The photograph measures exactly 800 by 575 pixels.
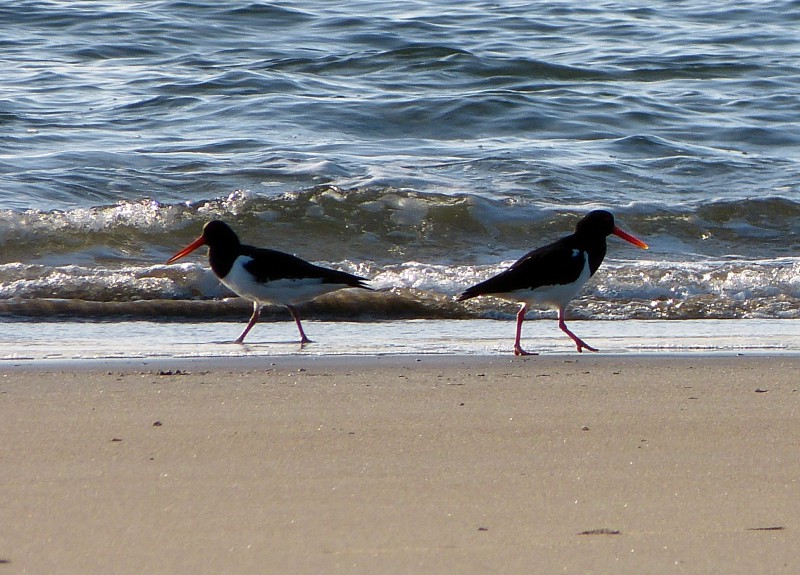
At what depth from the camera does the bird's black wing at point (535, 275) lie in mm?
5875

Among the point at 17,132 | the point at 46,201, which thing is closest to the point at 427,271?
the point at 46,201

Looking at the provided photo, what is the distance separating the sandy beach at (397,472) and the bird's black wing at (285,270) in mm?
1875

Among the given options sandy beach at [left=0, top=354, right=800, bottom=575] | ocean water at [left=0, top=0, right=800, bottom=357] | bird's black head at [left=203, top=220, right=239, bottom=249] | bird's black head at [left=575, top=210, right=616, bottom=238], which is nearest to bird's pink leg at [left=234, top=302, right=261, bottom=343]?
ocean water at [left=0, top=0, right=800, bottom=357]

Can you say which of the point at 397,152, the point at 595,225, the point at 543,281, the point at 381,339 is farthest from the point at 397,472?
the point at 397,152

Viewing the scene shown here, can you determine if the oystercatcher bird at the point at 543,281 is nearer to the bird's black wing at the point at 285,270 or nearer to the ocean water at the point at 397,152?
the ocean water at the point at 397,152

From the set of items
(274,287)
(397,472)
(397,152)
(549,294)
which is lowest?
(397,152)

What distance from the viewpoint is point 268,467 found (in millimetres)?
3025

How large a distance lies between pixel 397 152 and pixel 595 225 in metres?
4.71

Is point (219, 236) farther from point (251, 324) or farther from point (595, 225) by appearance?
point (595, 225)

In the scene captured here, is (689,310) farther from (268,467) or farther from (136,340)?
(268,467)

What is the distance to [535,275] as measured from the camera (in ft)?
19.3

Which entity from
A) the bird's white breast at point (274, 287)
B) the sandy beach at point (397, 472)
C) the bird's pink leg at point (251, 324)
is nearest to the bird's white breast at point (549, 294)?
the bird's white breast at point (274, 287)

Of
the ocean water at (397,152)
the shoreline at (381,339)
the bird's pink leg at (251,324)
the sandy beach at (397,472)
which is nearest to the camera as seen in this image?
the sandy beach at (397,472)

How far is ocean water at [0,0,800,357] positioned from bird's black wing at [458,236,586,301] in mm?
330
